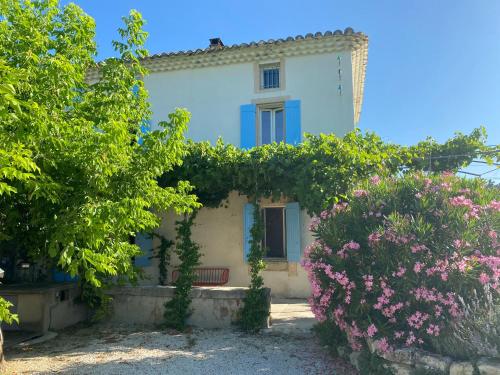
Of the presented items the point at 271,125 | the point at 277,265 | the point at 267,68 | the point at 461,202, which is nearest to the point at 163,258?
the point at 277,265

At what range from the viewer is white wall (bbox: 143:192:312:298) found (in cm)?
988

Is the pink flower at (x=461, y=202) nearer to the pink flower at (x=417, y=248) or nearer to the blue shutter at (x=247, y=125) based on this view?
the pink flower at (x=417, y=248)

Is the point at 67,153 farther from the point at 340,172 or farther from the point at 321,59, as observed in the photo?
the point at 321,59

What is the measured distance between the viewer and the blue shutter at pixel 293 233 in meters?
9.63

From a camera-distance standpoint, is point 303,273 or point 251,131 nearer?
point 303,273

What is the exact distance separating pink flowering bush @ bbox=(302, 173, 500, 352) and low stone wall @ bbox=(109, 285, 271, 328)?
2320 mm

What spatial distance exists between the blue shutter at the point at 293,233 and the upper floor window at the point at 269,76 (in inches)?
142

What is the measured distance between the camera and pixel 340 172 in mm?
6531

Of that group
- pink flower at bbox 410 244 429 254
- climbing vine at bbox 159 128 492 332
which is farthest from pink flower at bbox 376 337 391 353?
climbing vine at bbox 159 128 492 332

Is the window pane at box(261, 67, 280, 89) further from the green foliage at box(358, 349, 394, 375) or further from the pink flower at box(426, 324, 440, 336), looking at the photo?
the pink flower at box(426, 324, 440, 336)

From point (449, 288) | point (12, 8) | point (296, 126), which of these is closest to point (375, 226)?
point (449, 288)

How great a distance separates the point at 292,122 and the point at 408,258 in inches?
276

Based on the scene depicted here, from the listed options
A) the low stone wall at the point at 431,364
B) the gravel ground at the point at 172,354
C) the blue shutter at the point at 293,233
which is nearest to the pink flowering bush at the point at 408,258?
the low stone wall at the point at 431,364

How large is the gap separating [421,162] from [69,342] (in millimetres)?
6834
